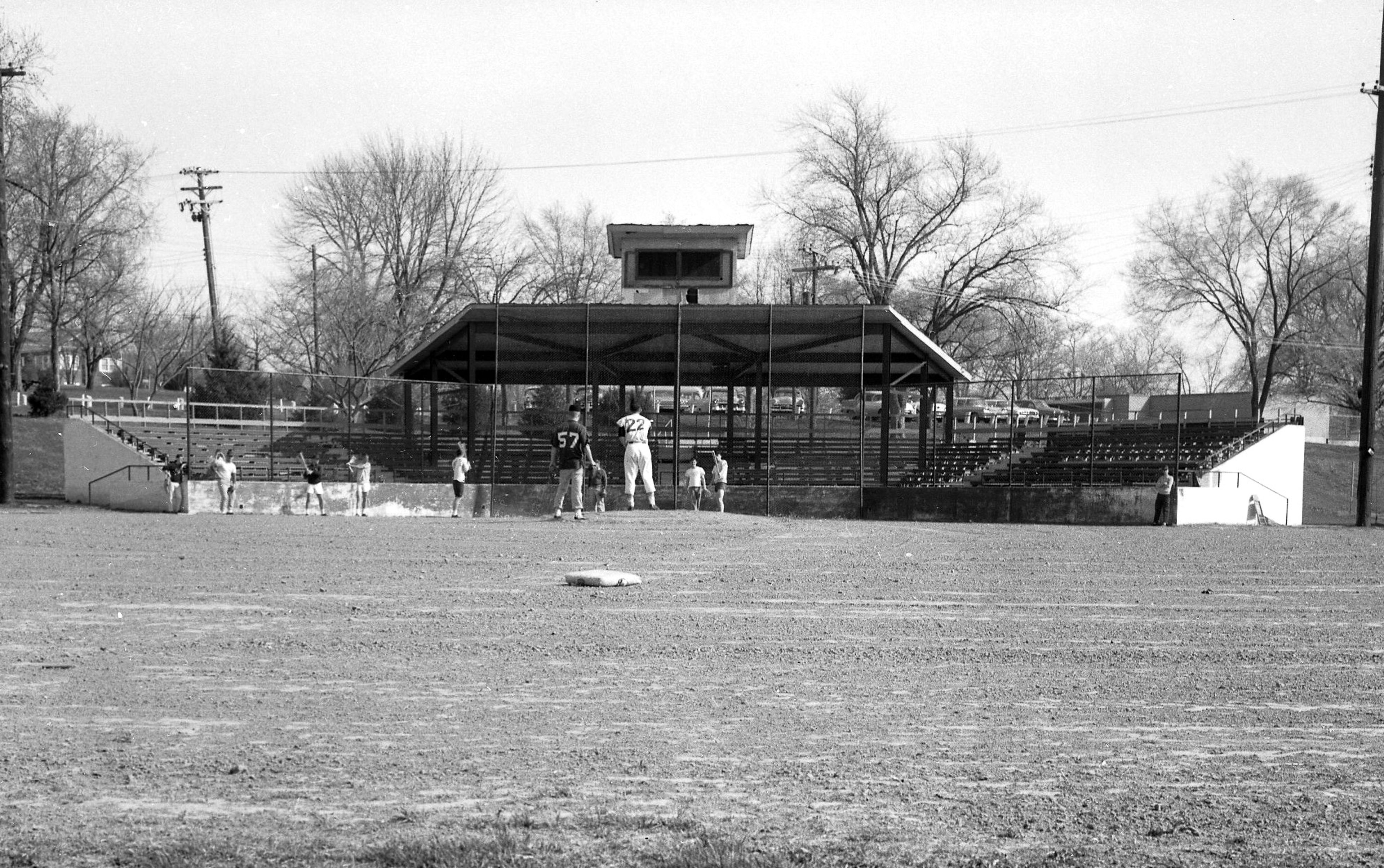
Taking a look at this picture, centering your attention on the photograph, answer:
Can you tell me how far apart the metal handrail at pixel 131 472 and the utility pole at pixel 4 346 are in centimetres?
192

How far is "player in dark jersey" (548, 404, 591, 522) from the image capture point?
2027cm

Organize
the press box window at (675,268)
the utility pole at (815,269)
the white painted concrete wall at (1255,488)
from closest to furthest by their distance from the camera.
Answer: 1. the white painted concrete wall at (1255,488)
2. the press box window at (675,268)
3. the utility pole at (815,269)

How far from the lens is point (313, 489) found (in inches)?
1035

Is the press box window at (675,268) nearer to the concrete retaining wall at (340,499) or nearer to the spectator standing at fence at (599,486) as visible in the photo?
the concrete retaining wall at (340,499)

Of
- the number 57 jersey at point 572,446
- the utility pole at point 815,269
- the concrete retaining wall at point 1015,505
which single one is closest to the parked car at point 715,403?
the utility pole at point 815,269

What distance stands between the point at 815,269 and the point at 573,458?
35.0 m

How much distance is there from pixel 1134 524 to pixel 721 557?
587 inches

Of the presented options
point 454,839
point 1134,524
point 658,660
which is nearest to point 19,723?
point 454,839

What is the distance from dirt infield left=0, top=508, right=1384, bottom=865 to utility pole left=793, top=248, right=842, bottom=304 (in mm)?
38967

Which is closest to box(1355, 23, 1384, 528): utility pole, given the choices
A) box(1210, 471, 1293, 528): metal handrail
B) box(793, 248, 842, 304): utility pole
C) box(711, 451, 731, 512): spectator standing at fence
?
box(1210, 471, 1293, 528): metal handrail

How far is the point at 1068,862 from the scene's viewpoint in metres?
5.18

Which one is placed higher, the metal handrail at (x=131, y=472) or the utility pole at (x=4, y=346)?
the utility pole at (x=4, y=346)

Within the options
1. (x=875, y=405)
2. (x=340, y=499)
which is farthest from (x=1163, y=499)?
(x=875, y=405)

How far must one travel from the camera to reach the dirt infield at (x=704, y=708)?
5.63 m
